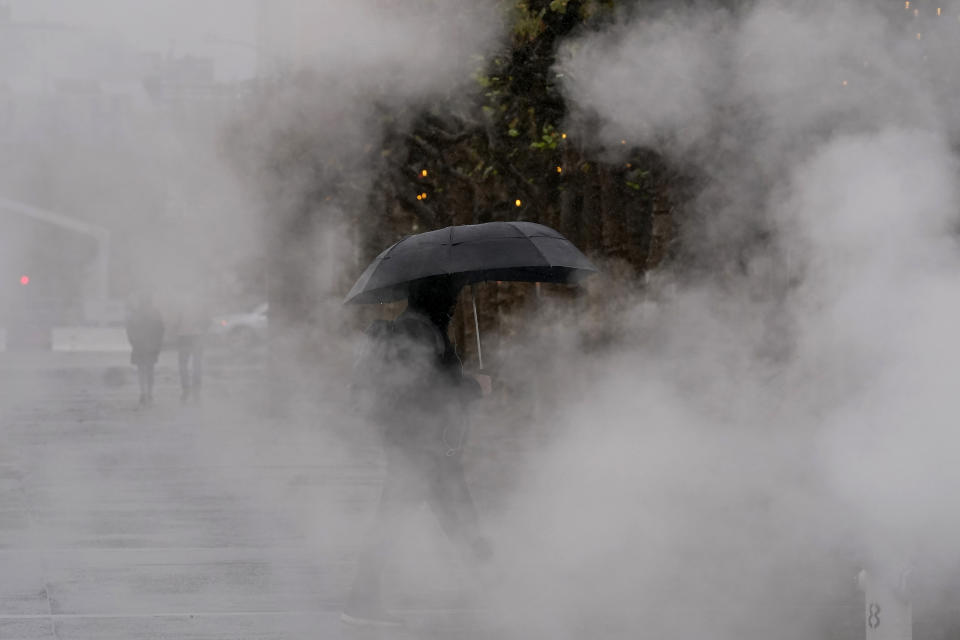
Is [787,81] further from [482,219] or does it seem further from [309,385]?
[309,385]

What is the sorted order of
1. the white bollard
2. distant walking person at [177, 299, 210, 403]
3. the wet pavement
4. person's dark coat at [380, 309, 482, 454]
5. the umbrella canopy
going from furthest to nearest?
distant walking person at [177, 299, 210, 403], the wet pavement, the umbrella canopy, person's dark coat at [380, 309, 482, 454], the white bollard

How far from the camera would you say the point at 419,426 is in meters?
7.72

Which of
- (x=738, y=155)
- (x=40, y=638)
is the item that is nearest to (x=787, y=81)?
(x=738, y=155)

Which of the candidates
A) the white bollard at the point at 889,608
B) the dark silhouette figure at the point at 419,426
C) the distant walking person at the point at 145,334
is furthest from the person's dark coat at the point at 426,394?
the distant walking person at the point at 145,334

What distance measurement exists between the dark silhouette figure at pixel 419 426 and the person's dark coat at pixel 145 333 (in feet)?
47.0

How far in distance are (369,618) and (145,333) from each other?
14.7 m

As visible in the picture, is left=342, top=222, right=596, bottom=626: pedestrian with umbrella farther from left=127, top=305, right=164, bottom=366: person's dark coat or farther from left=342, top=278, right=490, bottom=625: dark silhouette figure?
left=127, top=305, right=164, bottom=366: person's dark coat

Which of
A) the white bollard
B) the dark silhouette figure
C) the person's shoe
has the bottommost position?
the person's shoe

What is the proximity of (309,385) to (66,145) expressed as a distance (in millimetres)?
14757

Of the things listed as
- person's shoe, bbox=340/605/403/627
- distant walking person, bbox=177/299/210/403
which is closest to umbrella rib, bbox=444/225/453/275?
person's shoe, bbox=340/605/403/627

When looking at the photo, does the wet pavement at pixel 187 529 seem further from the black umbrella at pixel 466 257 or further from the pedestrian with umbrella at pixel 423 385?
the black umbrella at pixel 466 257

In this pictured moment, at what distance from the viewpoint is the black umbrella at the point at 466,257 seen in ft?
25.3

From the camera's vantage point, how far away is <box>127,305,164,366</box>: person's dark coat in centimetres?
2181

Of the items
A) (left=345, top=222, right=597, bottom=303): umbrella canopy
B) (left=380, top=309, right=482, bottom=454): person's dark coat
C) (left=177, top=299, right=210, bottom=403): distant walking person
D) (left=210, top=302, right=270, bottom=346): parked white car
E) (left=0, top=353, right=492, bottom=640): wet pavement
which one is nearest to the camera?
(left=380, top=309, right=482, bottom=454): person's dark coat
